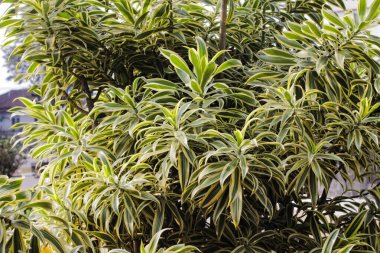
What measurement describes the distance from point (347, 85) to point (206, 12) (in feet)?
1.80

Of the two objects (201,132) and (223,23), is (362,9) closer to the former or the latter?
(223,23)

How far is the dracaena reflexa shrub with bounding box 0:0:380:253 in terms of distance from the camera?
108 centimetres

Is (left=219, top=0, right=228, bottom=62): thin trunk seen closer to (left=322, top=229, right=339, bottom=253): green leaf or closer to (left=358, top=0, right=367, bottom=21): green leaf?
(left=358, top=0, right=367, bottom=21): green leaf

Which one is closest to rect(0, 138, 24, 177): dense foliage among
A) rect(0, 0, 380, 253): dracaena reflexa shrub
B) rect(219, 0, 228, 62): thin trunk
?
rect(0, 0, 380, 253): dracaena reflexa shrub

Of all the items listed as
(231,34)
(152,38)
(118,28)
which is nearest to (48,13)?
(118,28)

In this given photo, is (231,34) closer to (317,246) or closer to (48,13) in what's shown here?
(48,13)

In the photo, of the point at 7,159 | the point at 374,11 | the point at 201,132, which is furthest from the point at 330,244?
the point at 7,159

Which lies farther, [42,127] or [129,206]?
[42,127]

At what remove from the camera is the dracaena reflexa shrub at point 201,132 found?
108 cm

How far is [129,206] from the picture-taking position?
1081 millimetres

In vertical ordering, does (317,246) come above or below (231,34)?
below

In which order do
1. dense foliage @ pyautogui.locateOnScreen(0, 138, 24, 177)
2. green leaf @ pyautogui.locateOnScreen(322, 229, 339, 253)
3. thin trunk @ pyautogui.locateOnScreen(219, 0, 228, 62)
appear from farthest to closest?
dense foliage @ pyautogui.locateOnScreen(0, 138, 24, 177)
thin trunk @ pyautogui.locateOnScreen(219, 0, 228, 62)
green leaf @ pyautogui.locateOnScreen(322, 229, 339, 253)

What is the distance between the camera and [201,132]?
1.12 meters

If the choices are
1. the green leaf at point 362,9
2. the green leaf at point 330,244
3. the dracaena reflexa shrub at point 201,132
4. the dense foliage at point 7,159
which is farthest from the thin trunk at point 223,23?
the dense foliage at point 7,159
